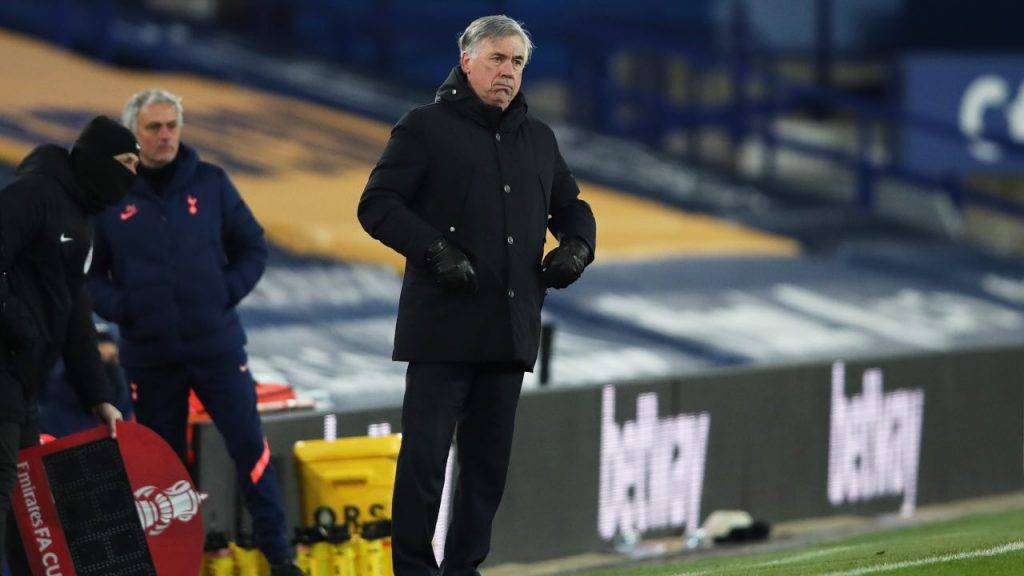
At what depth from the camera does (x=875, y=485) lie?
10.8 m

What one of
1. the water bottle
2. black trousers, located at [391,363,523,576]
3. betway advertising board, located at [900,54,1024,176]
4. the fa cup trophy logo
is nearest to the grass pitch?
black trousers, located at [391,363,523,576]

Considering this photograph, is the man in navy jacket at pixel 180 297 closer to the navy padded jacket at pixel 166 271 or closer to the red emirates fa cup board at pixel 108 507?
the navy padded jacket at pixel 166 271

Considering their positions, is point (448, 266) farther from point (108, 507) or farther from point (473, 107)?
point (108, 507)

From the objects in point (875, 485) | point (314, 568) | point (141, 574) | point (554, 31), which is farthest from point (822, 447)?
point (554, 31)

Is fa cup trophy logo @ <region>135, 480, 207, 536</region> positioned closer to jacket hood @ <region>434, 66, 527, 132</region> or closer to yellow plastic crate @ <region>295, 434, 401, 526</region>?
yellow plastic crate @ <region>295, 434, 401, 526</region>

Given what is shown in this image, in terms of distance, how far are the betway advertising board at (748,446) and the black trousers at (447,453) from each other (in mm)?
1813

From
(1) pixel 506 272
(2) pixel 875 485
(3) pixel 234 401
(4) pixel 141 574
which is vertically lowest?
(2) pixel 875 485

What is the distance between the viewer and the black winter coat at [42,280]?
5605 millimetres

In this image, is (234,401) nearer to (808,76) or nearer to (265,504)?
(265,504)

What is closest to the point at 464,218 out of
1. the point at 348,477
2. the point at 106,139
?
the point at 106,139

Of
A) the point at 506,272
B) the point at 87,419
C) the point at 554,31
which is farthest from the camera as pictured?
the point at 554,31

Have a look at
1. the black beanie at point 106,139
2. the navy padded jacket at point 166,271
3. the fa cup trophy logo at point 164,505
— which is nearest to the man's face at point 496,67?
the black beanie at point 106,139

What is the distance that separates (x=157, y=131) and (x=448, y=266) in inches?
61.7

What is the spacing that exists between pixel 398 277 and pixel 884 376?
120 inches
